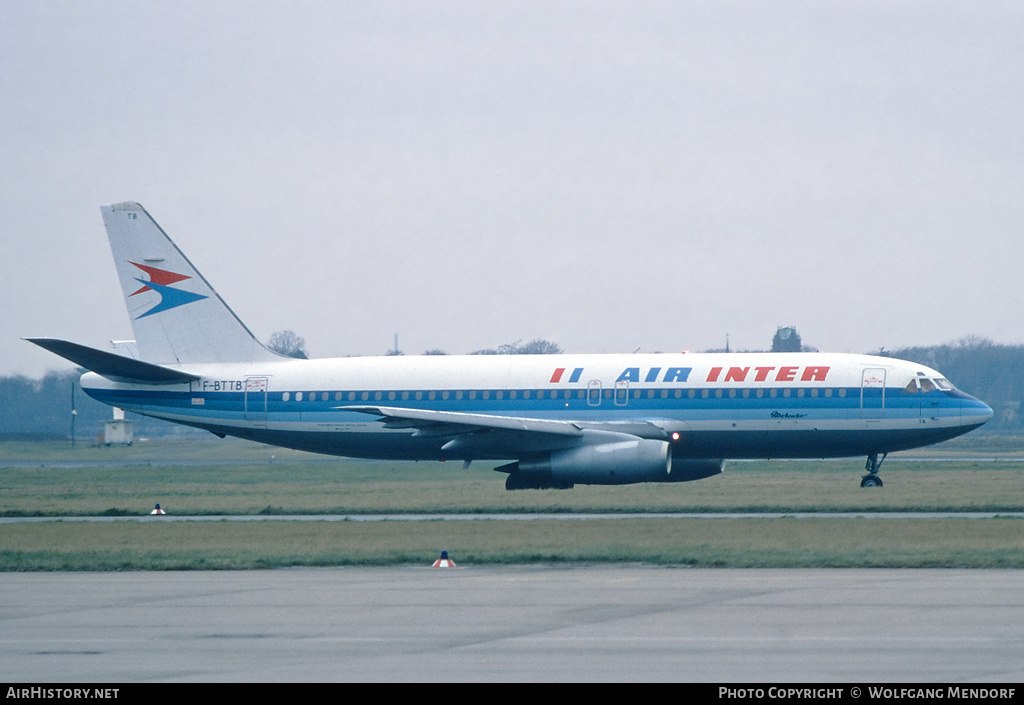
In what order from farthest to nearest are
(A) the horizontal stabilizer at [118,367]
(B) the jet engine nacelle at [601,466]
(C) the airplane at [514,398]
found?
1. (A) the horizontal stabilizer at [118,367]
2. (C) the airplane at [514,398]
3. (B) the jet engine nacelle at [601,466]

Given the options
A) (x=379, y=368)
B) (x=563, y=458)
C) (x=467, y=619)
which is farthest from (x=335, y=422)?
(x=467, y=619)

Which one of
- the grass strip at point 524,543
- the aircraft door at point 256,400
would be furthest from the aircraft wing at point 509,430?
the grass strip at point 524,543

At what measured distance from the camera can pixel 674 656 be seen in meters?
12.7

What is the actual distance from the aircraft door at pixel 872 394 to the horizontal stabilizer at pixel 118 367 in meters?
20.7

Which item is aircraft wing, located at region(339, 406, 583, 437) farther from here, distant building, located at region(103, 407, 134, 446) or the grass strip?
distant building, located at region(103, 407, 134, 446)

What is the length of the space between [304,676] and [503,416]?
27803mm

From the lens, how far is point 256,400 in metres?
41.4

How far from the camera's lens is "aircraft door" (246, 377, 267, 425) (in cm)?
4134

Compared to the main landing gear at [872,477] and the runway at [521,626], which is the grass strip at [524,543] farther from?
the main landing gear at [872,477]

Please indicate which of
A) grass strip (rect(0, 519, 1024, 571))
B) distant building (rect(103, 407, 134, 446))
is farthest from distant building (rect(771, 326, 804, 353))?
grass strip (rect(0, 519, 1024, 571))

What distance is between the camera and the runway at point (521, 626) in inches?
477

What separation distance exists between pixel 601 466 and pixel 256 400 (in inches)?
473

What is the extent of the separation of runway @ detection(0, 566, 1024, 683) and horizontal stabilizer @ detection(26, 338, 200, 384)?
18520mm
